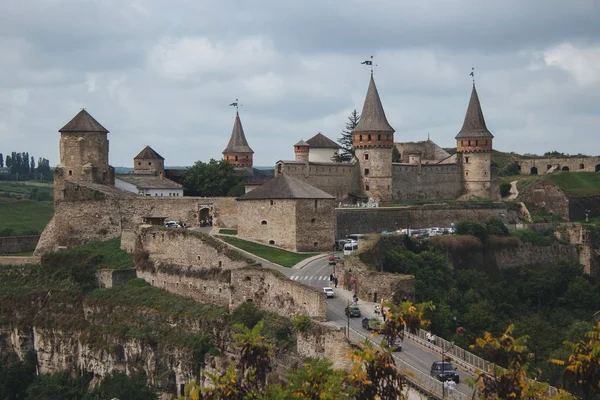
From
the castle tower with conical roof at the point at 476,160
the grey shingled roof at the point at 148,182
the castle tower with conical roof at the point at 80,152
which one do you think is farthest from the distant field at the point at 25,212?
the castle tower with conical roof at the point at 476,160

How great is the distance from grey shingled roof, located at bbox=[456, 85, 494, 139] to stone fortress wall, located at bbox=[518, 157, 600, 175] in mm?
21759

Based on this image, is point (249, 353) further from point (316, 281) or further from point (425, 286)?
point (425, 286)

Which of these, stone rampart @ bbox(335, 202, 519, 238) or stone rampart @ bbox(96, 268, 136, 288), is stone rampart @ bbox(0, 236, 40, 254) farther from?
stone rampart @ bbox(335, 202, 519, 238)

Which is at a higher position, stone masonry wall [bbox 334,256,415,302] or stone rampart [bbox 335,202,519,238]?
stone rampart [bbox 335,202,519,238]

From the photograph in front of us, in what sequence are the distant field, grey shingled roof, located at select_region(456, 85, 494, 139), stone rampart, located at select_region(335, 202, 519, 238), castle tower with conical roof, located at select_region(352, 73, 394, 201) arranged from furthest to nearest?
the distant field < grey shingled roof, located at select_region(456, 85, 494, 139) < castle tower with conical roof, located at select_region(352, 73, 394, 201) < stone rampart, located at select_region(335, 202, 519, 238)

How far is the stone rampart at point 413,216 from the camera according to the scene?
234 ft

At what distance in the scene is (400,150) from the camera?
101062 millimetres

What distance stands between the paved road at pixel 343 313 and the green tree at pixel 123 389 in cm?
899

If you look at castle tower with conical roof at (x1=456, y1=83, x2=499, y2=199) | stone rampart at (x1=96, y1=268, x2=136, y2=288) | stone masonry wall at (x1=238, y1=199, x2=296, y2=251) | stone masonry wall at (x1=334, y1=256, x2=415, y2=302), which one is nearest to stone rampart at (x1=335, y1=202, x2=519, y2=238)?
castle tower with conical roof at (x1=456, y1=83, x2=499, y2=199)

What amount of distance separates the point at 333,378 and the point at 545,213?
67.8 meters

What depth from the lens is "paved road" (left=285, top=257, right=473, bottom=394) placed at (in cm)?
3622

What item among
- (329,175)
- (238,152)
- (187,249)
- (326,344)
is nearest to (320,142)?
(238,152)

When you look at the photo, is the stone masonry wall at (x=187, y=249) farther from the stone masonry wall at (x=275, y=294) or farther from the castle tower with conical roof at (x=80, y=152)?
the castle tower with conical roof at (x=80, y=152)

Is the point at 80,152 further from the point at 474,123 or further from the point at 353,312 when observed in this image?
the point at 474,123
